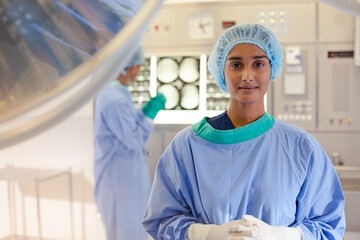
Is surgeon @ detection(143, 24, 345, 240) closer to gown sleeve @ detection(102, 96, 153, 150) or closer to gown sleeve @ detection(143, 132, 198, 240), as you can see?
gown sleeve @ detection(143, 132, 198, 240)

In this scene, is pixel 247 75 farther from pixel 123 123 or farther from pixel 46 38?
pixel 123 123

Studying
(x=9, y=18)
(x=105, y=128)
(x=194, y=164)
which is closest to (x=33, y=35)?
(x=9, y=18)

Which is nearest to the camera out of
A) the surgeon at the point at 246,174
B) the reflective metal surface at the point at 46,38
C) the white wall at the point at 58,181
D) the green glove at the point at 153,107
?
the reflective metal surface at the point at 46,38

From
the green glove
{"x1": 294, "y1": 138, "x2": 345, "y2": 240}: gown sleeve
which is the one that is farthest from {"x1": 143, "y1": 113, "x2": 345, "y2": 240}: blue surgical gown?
the green glove

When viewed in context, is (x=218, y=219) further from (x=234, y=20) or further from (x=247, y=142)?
(x=234, y=20)

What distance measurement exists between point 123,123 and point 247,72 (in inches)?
55.0

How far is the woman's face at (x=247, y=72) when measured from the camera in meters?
1.16

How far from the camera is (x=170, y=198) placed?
3.89 feet

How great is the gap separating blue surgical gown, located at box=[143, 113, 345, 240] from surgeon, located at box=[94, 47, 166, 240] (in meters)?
1.27

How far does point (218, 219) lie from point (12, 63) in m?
0.74

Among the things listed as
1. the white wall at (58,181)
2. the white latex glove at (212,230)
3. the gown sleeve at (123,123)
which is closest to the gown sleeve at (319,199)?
the white latex glove at (212,230)

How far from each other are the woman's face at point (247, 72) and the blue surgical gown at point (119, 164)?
134cm

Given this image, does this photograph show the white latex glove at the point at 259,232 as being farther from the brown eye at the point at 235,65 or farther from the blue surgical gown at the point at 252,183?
the brown eye at the point at 235,65

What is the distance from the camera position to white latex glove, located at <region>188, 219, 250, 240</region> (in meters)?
1.02
